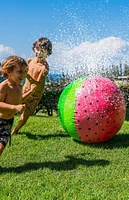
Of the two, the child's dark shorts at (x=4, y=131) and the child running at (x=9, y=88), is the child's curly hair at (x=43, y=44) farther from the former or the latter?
the child's dark shorts at (x=4, y=131)

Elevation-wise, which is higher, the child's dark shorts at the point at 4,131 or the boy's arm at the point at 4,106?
the boy's arm at the point at 4,106

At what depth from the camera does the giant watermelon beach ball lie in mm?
5215

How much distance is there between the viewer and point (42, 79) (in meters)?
5.80

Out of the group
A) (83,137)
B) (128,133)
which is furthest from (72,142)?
(128,133)

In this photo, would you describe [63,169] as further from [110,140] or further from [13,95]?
[110,140]

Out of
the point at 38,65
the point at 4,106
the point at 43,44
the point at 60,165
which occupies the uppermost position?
the point at 43,44

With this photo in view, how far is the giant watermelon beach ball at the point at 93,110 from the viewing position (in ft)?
17.1

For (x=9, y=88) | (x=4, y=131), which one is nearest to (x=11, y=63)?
(x=9, y=88)

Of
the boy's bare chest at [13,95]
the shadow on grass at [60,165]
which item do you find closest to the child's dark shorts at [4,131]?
the boy's bare chest at [13,95]

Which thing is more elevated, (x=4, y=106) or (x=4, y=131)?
(x=4, y=106)

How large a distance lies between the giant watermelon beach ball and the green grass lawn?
0.84 ft

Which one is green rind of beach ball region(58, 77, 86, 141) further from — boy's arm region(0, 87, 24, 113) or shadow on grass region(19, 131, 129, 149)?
boy's arm region(0, 87, 24, 113)

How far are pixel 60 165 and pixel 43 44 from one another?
2.36 m

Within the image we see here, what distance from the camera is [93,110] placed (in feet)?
17.1
